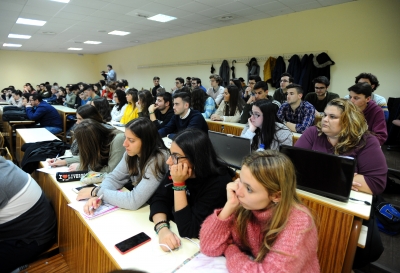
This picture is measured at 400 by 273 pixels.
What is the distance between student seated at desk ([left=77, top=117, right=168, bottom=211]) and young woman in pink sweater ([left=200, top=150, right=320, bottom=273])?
498 mm

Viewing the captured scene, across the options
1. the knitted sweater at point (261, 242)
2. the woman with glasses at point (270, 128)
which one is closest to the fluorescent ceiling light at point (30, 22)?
the woman with glasses at point (270, 128)

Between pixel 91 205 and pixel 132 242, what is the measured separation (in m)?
0.40

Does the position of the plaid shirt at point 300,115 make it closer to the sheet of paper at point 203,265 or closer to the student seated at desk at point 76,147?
the student seated at desk at point 76,147

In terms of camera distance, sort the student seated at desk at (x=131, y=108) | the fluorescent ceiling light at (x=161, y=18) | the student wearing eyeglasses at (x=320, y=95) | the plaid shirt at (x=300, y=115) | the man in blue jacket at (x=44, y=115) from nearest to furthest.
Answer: the plaid shirt at (x=300, y=115) < the student wearing eyeglasses at (x=320, y=95) < the student seated at desk at (x=131, y=108) < the man in blue jacket at (x=44, y=115) < the fluorescent ceiling light at (x=161, y=18)

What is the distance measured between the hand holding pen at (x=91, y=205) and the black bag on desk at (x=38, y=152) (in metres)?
1.16

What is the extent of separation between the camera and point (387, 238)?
7.05 ft

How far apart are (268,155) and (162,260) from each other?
60cm

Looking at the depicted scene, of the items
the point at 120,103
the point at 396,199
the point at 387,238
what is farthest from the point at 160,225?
the point at 120,103

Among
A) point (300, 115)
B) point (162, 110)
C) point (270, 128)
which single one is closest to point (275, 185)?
point (270, 128)

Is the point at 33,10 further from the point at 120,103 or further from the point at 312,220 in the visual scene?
the point at 312,220

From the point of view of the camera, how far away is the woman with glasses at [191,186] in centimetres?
113

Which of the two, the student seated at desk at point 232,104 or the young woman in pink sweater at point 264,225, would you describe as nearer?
the young woman in pink sweater at point 264,225

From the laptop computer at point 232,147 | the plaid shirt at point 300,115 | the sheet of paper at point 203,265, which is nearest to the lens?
the sheet of paper at point 203,265

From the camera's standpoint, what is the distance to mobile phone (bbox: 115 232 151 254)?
1021 mm
